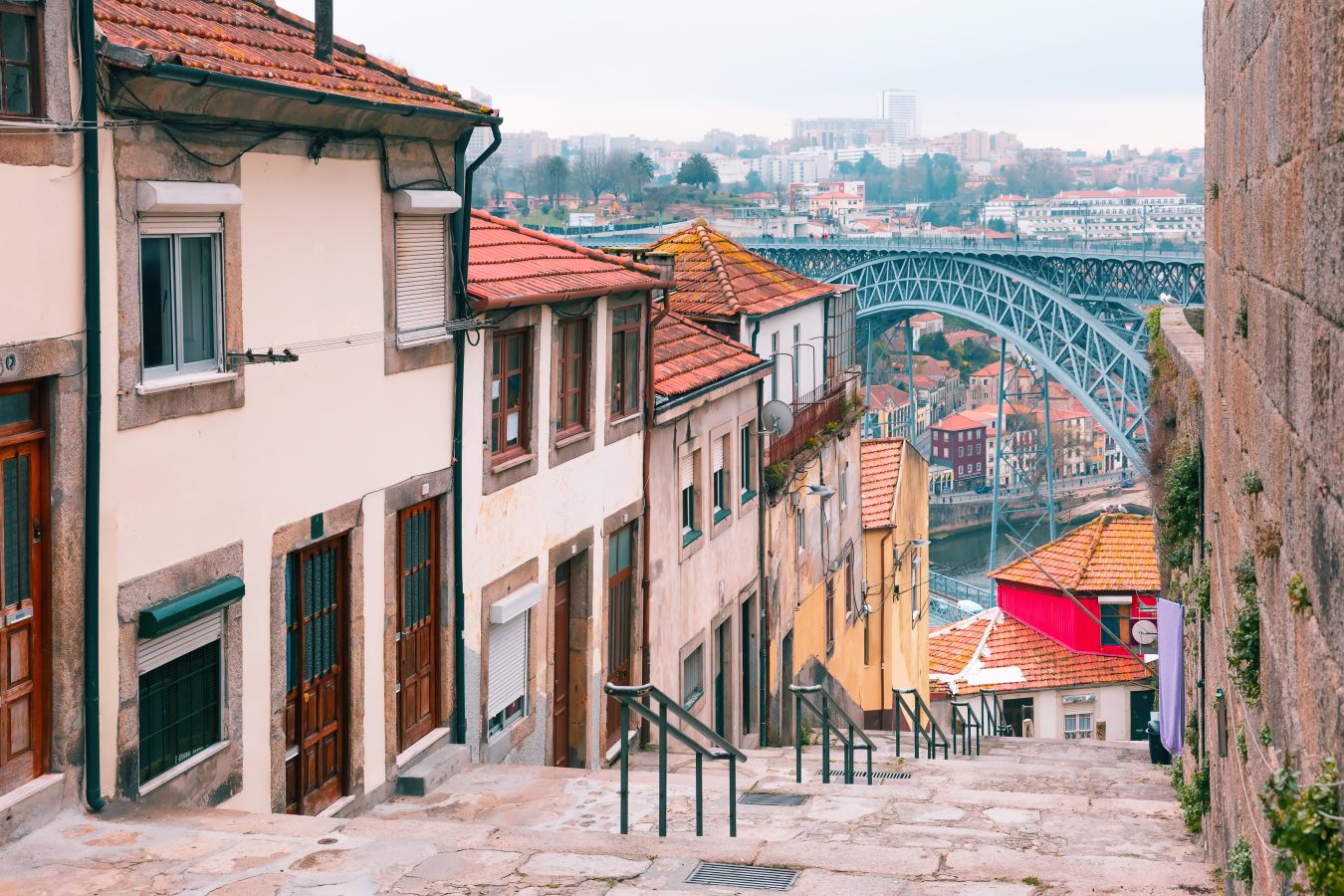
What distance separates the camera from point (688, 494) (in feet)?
47.3

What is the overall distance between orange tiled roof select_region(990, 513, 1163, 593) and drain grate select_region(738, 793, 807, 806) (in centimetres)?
1962

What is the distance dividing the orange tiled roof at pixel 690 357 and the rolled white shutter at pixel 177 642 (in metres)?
6.27

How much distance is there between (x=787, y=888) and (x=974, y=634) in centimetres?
2840

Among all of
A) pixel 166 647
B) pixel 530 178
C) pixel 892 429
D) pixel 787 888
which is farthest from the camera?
pixel 530 178

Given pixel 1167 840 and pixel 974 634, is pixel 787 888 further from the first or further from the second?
pixel 974 634

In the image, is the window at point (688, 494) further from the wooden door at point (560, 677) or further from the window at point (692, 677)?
the wooden door at point (560, 677)

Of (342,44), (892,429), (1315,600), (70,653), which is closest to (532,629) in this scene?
(342,44)

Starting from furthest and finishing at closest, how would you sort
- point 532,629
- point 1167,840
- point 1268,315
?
point 532,629, point 1167,840, point 1268,315

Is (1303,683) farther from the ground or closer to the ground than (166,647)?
farther from the ground

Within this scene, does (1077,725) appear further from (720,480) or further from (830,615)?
(720,480)

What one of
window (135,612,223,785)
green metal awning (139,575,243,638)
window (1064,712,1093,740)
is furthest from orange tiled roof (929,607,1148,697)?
green metal awning (139,575,243,638)

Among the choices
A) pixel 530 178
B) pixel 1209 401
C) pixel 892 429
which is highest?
pixel 530 178

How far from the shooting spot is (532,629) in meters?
10.7

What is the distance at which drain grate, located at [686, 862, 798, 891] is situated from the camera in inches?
225
